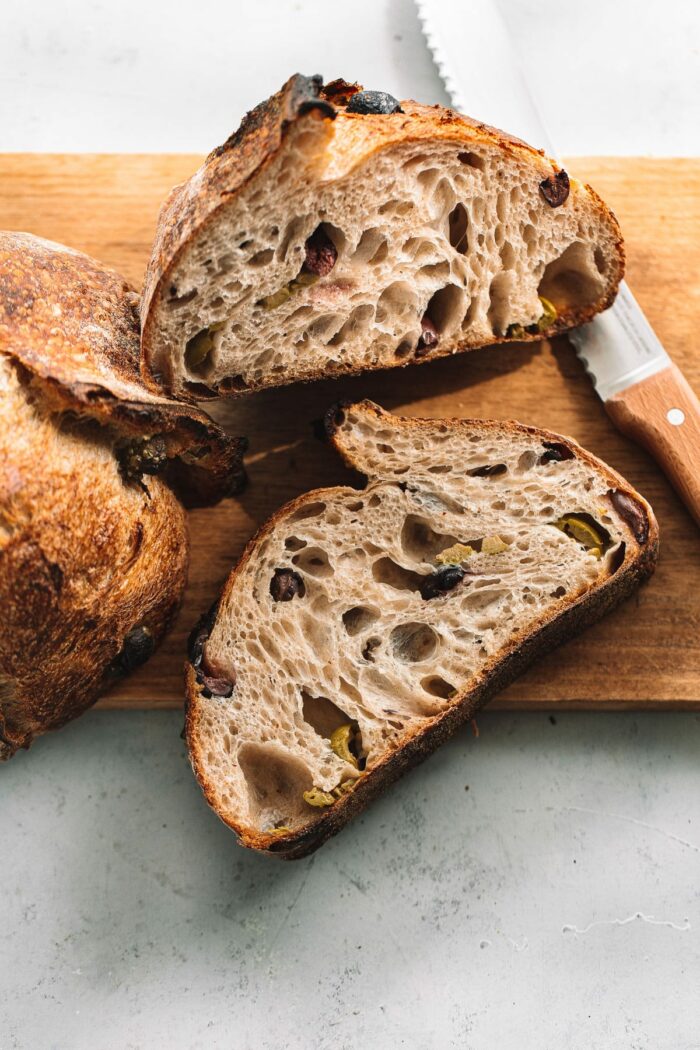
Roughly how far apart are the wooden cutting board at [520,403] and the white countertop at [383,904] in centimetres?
19

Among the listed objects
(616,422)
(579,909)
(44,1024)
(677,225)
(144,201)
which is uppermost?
(144,201)

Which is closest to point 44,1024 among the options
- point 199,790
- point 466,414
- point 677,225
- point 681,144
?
→ point 199,790

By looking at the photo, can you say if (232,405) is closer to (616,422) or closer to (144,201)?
(144,201)

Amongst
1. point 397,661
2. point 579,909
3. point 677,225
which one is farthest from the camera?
point 677,225

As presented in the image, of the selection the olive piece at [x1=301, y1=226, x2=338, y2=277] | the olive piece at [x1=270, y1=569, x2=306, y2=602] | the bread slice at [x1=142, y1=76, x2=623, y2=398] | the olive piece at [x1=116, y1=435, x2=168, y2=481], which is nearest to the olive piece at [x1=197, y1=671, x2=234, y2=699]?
the olive piece at [x1=270, y1=569, x2=306, y2=602]

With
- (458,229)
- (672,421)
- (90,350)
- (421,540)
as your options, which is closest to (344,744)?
(421,540)

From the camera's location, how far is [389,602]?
8.81 feet

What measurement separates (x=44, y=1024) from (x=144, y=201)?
254cm

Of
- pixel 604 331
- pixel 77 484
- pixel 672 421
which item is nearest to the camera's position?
pixel 77 484

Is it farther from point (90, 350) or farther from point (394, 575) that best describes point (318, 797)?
point (90, 350)

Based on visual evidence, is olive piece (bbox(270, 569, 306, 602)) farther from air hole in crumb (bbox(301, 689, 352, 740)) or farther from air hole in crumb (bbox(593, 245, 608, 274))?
air hole in crumb (bbox(593, 245, 608, 274))

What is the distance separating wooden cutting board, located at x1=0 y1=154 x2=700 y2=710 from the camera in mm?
2891

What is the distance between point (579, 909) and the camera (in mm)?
2881

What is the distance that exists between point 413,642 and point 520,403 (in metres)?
0.85
